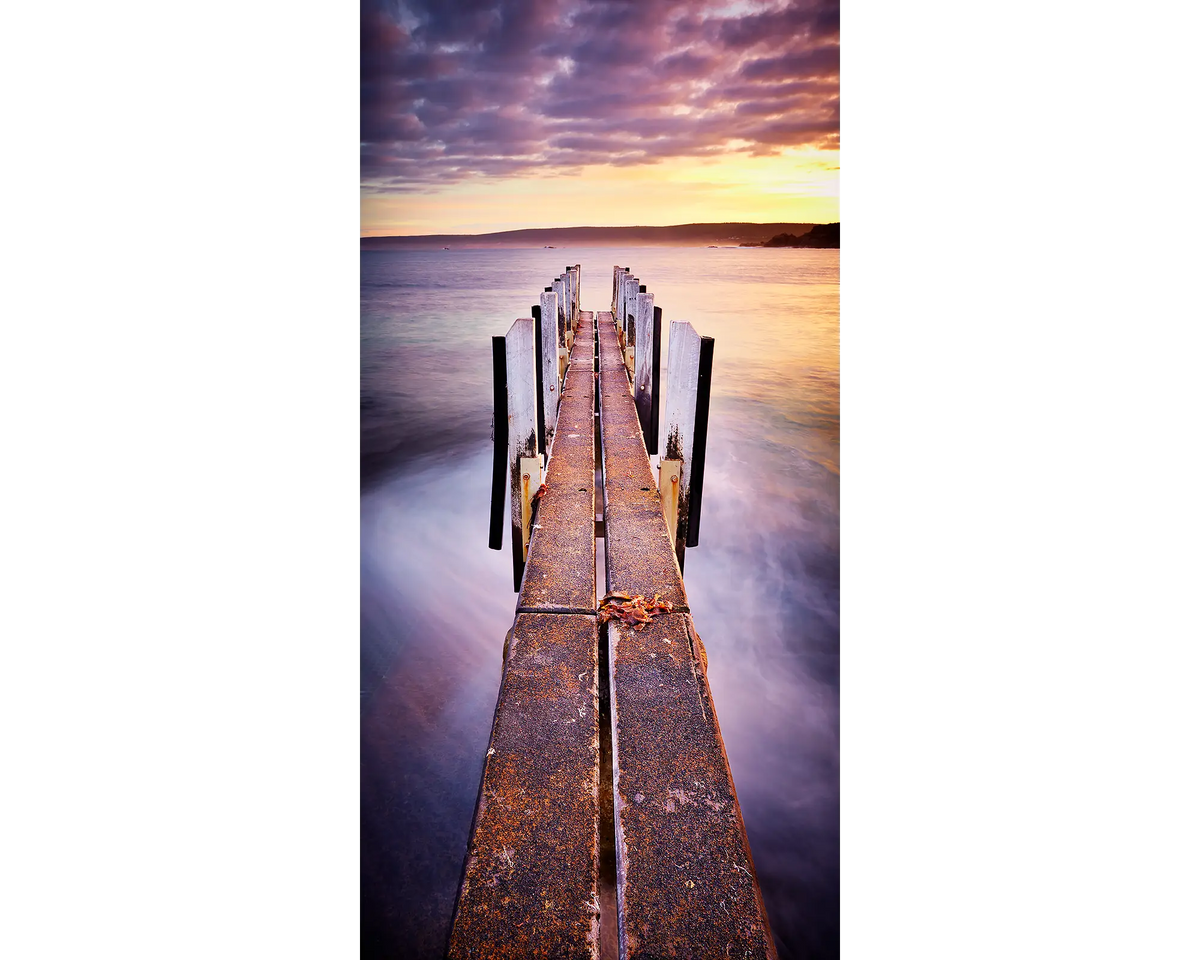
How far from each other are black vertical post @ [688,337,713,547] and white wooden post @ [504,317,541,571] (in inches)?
37.6

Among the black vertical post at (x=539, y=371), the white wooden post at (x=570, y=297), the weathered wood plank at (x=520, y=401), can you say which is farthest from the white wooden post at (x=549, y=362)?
the white wooden post at (x=570, y=297)

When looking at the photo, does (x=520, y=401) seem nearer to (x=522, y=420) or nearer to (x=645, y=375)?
(x=522, y=420)

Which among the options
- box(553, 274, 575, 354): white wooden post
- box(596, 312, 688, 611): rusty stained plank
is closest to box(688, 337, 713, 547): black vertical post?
box(596, 312, 688, 611): rusty stained plank

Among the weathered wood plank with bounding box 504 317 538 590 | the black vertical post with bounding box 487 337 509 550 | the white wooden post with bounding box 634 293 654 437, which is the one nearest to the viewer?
the black vertical post with bounding box 487 337 509 550

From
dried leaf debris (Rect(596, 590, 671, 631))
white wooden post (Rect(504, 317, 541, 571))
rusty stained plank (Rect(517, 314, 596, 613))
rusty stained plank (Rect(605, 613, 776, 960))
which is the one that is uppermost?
white wooden post (Rect(504, 317, 541, 571))

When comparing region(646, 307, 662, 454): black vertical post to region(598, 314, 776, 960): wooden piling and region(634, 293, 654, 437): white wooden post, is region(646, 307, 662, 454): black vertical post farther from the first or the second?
region(598, 314, 776, 960): wooden piling

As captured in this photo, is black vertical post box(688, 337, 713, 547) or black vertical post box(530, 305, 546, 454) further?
black vertical post box(530, 305, 546, 454)

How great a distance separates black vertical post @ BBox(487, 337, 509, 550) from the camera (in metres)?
3.08
